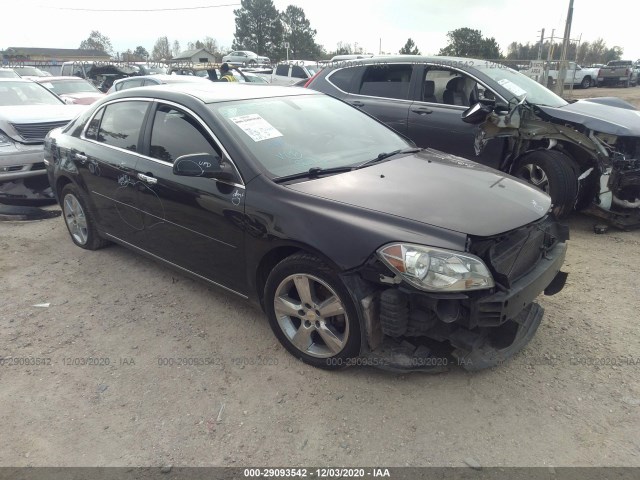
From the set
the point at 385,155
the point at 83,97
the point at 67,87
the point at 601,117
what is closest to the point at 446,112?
the point at 601,117

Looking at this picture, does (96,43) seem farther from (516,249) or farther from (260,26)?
(516,249)

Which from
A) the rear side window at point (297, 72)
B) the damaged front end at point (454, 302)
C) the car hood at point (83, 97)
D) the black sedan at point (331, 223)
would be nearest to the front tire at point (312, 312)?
the black sedan at point (331, 223)

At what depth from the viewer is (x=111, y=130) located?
4.25 m

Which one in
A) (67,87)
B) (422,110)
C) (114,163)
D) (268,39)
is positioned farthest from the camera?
(268,39)

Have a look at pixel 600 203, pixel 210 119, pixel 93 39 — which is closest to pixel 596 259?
pixel 600 203

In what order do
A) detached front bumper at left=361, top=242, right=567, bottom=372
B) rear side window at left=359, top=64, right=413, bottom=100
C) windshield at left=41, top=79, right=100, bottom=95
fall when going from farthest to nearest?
windshield at left=41, top=79, right=100, bottom=95 < rear side window at left=359, top=64, right=413, bottom=100 < detached front bumper at left=361, top=242, right=567, bottom=372

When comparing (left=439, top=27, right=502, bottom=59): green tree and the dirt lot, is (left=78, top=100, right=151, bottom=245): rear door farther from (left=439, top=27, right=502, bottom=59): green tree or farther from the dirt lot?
(left=439, top=27, right=502, bottom=59): green tree

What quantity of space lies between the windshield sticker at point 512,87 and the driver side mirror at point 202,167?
3918 millimetres

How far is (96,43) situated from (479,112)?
82.4 m

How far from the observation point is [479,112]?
5086mm

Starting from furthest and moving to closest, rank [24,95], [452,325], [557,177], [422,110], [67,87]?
[67,87] → [24,95] → [422,110] → [557,177] → [452,325]

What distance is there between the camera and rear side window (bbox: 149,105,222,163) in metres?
3.35

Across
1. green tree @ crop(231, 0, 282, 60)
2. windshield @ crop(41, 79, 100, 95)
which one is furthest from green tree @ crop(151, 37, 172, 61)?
windshield @ crop(41, 79, 100, 95)

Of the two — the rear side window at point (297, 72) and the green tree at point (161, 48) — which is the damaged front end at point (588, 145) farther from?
the green tree at point (161, 48)
